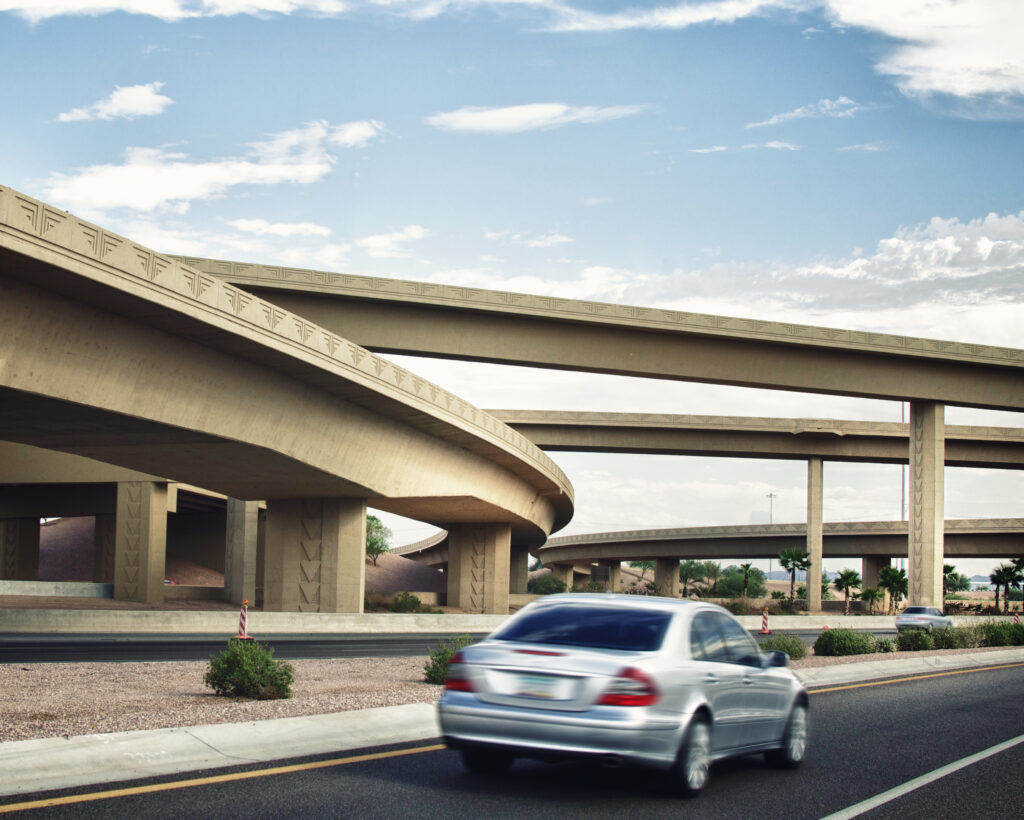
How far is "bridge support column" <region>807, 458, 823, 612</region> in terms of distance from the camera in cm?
7531

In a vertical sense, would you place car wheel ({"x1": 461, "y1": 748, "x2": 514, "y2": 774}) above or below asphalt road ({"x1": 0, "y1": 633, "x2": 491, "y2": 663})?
above

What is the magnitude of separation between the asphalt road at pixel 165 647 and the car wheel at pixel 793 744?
36.5 ft

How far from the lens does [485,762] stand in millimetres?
9750

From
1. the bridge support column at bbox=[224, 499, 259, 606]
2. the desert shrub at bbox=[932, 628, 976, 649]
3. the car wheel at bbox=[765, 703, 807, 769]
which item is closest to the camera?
the car wheel at bbox=[765, 703, 807, 769]

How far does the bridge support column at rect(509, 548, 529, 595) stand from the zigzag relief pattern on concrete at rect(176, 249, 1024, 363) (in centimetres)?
5087

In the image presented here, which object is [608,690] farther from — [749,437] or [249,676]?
[749,437]

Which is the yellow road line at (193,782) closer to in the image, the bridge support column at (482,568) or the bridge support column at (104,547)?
the bridge support column at (482,568)

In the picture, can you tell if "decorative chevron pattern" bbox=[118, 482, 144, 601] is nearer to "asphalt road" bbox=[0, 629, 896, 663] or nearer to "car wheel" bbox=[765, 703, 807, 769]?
"asphalt road" bbox=[0, 629, 896, 663]

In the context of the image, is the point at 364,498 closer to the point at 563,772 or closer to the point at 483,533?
the point at 483,533

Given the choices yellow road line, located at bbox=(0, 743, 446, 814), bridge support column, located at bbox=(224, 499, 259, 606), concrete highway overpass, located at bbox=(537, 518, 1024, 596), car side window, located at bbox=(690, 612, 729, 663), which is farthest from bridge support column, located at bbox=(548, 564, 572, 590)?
car side window, located at bbox=(690, 612, 729, 663)

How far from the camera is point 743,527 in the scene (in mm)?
100312

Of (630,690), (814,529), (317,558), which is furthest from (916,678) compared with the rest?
(814,529)

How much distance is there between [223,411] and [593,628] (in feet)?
70.9

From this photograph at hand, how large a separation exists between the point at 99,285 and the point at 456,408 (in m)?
18.5
